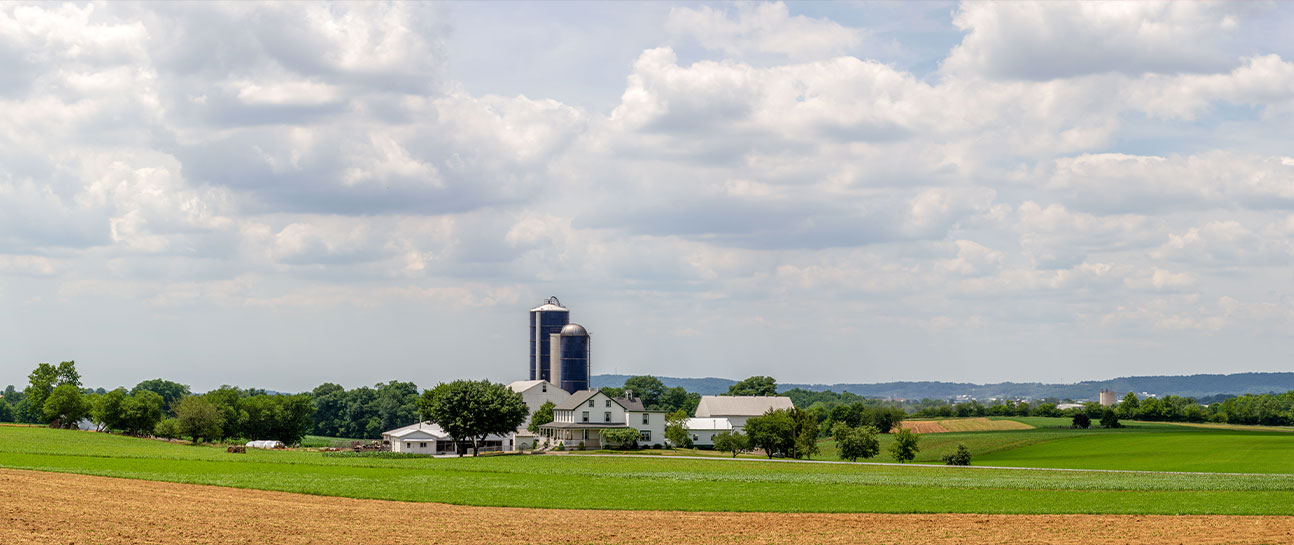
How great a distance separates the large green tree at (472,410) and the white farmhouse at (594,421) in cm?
1563

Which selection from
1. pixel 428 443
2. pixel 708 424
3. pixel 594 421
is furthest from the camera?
pixel 708 424

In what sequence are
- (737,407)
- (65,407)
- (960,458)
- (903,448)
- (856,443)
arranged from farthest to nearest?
(737,407)
(65,407)
(903,448)
(856,443)
(960,458)

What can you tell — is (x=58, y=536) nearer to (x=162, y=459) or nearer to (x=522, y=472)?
(x=522, y=472)

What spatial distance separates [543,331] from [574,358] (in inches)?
598

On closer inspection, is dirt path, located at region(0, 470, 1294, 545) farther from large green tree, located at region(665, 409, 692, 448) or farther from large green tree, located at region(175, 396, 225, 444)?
large green tree, located at region(665, 409, 692, 448)

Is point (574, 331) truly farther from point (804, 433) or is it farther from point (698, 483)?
point (698, 483)

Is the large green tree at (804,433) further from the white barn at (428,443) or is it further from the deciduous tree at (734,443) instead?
the white barn at (428,443)

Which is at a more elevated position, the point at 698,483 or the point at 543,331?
the point at 543,331

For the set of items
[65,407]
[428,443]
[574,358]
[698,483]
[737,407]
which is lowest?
[428,443]

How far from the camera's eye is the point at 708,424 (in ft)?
460

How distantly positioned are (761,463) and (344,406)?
12953cm

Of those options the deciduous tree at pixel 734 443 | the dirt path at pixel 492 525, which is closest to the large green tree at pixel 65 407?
the deciduous tree at pixel 734 443

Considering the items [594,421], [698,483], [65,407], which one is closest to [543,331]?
[594,421]

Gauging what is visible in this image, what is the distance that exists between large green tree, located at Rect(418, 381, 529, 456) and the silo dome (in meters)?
69.7
